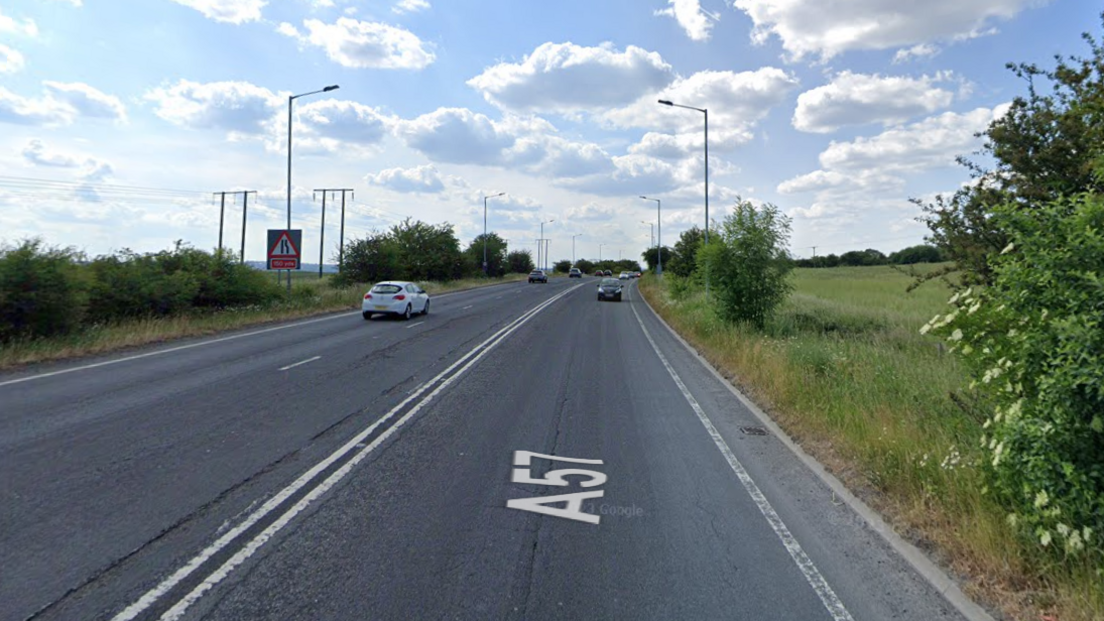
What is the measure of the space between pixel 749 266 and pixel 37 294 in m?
17.3

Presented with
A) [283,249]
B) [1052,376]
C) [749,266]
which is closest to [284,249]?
[283,249]

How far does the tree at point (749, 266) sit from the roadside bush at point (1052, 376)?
14.2 metres

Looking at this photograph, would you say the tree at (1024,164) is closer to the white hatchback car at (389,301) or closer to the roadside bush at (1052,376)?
the roadside bush at (1052,376)

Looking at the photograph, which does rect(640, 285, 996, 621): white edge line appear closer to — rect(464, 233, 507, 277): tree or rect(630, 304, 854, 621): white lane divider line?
rect(630, 304, 854, 621): white lane divider line

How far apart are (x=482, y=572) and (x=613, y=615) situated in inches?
36.5

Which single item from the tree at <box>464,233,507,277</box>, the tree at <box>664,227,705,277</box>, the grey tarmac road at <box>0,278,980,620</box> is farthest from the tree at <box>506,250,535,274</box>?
the grey tarmac road at <box>0,278,980,620</box>

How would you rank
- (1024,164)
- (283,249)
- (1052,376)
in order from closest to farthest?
(1052,376)
(1024,164)
(283,249)

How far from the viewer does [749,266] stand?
62.2 ft

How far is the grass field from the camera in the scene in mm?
3981

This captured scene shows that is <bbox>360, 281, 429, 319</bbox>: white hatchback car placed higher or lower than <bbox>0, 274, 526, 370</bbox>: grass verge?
higher

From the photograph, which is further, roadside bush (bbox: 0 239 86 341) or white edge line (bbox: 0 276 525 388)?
roadside bush (bbox: 0 239 86 341)

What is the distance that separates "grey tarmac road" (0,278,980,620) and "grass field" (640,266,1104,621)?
14.5 inches

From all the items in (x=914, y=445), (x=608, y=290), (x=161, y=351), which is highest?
(x=608, y=290)

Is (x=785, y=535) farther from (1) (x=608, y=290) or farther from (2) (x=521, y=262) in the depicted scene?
(2) (x=521, y=262)
